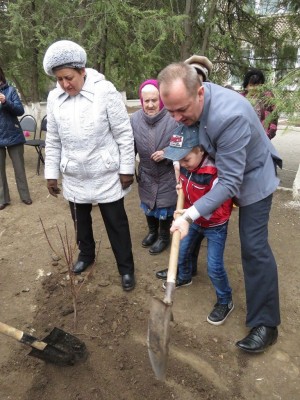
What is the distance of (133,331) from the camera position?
8.53 ft

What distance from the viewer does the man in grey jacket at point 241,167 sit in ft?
5.79

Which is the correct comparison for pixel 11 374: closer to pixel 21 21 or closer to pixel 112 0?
pixel 112 0

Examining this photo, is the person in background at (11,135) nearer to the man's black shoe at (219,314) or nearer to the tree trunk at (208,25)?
the tree trunk at (208,25)

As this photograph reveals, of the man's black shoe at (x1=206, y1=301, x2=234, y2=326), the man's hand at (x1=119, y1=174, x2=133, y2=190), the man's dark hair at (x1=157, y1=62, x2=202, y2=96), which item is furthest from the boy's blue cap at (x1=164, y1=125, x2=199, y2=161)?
the man's black shoe at (x1=206, y1=301, x2=234, y2=326)

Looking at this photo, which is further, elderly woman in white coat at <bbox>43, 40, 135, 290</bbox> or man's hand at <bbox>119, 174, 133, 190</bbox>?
man's hand at <bbox>119, 174, 133, 190</bbox>

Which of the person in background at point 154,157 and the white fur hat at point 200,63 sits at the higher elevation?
the white fur hat at point 200,63

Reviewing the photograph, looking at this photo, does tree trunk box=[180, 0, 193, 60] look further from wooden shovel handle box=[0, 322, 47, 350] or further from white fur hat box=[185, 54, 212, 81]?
wooden shovel handle box=[0, 322, 47, 350]

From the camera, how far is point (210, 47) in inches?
218

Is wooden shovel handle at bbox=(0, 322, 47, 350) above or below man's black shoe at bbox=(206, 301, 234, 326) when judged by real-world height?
above

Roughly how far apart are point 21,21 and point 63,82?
13.1 feet

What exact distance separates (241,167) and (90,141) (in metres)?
1.16

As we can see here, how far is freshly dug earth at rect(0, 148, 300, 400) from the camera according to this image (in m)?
2.14

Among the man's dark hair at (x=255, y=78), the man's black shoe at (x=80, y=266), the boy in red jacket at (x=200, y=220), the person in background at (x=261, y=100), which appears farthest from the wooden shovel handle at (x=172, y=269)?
the man's dark hair at (x=255, y=78)

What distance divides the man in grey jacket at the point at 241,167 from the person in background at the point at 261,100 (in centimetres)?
169
